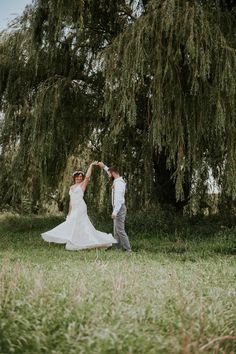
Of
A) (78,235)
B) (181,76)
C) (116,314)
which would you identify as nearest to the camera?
(116,314)

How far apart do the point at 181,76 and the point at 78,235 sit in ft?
12.5

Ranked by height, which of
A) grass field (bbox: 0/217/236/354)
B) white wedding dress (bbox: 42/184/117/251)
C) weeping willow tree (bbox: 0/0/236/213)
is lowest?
grass field (bbox: 0/217/236/354)

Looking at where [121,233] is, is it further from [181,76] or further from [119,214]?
[181,76]

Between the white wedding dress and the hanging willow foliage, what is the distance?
72.9 inches

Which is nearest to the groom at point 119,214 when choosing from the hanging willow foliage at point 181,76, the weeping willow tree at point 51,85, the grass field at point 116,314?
the hanging willow foliage at point 181,76

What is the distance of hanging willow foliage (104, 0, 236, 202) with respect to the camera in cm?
1061

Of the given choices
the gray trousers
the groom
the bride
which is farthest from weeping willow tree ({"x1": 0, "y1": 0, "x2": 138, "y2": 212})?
the gray trousers

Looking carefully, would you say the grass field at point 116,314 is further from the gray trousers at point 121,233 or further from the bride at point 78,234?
the bride at point 78,234

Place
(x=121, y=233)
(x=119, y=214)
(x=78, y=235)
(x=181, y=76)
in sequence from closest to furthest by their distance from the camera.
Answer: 1. (x=121, y=233)
2. (x=119, y=214)
3. (x=181, y=76)
4. (x=78, y=235)

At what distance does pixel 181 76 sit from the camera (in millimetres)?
11047

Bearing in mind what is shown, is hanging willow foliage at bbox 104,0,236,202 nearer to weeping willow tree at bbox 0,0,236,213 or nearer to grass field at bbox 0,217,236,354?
weeping willow tree at bbox 0,0,236,213

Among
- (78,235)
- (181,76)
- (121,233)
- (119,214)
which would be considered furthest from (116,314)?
(181,76)

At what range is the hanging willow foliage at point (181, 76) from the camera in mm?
10609

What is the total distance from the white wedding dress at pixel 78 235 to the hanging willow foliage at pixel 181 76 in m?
1.85
